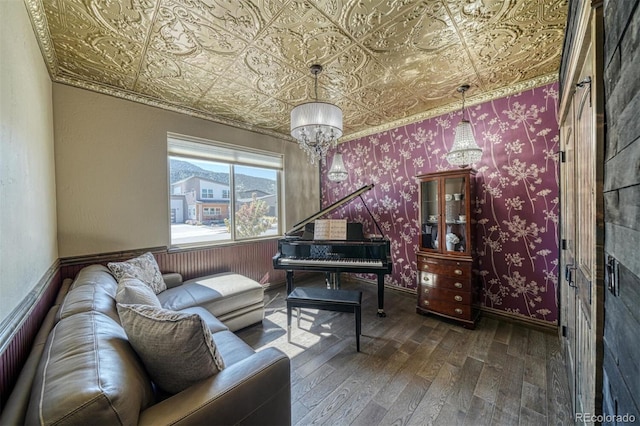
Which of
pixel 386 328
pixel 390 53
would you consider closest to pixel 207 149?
pixel 390 53

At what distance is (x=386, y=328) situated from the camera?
8.80 ft

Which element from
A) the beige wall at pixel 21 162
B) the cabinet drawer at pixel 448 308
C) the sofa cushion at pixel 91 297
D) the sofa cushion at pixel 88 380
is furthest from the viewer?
the cabinet drawer at pixel 448 308

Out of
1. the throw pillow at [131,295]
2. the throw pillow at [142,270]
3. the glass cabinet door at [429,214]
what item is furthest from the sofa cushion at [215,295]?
the glass cabinet door at [429,214]

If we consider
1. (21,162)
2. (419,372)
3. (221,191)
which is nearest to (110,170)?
(221,191)

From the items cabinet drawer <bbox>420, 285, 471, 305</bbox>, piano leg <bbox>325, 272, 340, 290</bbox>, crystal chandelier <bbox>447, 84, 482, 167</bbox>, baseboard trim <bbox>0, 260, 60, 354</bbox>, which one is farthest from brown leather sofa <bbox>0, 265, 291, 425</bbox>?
crystal chandelier <bbox>447, 84, 482, 167</bbox>

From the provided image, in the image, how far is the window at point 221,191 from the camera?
324 cm

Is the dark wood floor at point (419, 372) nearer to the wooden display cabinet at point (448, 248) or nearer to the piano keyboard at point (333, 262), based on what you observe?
the wooden display cabinet at point (448, 248)

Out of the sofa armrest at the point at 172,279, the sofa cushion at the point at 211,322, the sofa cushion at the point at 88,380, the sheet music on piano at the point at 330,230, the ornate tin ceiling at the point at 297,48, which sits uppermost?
the ornate tin ceiling at the point at 297,48

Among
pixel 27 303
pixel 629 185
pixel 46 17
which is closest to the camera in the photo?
pixel 629 185

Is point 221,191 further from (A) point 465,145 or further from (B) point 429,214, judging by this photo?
(A) point 465,145

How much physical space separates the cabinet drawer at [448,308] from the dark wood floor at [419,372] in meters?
0.13

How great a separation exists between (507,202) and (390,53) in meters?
2.16

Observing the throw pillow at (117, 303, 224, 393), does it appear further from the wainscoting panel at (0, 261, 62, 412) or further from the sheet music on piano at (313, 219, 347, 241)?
the sheet music on piano at (313, 219, 347, 241)

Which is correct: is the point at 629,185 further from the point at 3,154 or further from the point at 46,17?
the point at 46,17
